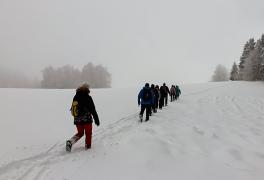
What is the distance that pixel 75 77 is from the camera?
3543 inches

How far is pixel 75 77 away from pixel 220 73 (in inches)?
2456

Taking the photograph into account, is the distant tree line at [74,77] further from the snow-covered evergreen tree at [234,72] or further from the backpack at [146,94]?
the backpack at [146,94]

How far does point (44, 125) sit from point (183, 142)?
6595 mm

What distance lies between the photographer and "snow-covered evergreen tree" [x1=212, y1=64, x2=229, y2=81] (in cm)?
10394

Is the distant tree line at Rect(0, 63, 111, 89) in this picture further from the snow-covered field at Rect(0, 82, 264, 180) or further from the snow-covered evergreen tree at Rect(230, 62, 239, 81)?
the snow-covered field at Rect(0, 82, 264, 180)

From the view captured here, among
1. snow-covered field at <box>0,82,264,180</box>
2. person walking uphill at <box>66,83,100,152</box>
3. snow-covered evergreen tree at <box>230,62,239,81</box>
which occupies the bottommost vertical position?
snow-covered field at <box>0,82,264,180</box>

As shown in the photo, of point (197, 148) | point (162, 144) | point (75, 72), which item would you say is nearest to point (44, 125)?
point (162, 144)

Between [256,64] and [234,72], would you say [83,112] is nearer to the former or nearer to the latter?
[256,64]

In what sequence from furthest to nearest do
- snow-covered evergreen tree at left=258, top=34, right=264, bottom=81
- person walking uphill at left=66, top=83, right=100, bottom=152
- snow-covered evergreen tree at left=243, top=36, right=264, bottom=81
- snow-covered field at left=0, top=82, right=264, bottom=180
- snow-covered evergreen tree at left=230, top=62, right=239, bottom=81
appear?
snow-covered evergreen tree at left=230, top=62, right=239, bottom=81
snow-covered evergreen tree at left=243, top=36, right=264, bottom=81
snow-covered evergreen tree at left=258, top=34, right=264, bottom=81
person walking uphill at left=66, top=83, right=100, bottom=152
snow-covered field at left=0, top=82, right=264, bottom=180

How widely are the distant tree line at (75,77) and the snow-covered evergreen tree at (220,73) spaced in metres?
49.7

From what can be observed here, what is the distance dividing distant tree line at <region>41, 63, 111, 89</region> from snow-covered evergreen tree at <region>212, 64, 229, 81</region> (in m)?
49.7

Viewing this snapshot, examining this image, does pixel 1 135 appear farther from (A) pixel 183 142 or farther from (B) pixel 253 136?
(B) pixel 253 136

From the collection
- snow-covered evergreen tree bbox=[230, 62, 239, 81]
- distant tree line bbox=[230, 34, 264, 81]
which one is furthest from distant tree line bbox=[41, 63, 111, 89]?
distant tree line bbox=[230, 34, 264, 81]

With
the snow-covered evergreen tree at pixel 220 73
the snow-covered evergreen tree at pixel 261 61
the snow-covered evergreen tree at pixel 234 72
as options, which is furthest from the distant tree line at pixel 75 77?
the snow-covered evergreen tree at pixel 220 73
